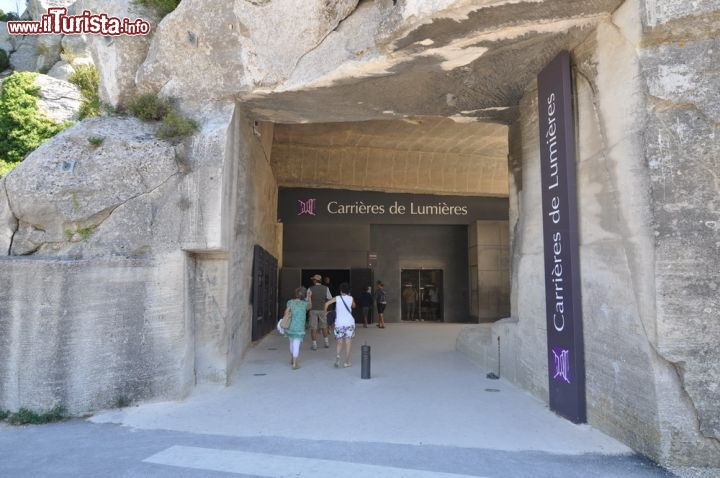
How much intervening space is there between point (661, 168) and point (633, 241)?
2.53ft

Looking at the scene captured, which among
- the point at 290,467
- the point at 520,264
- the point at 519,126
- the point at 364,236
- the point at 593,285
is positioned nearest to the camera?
the point at 290,467

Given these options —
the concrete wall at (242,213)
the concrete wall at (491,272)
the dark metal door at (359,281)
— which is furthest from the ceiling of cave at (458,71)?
the dark metal door at (359,281)

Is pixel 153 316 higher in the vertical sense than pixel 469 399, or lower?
higher

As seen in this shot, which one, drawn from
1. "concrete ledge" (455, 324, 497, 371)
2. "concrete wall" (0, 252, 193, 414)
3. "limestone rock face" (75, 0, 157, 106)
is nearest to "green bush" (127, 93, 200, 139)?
"limestone rock face" (75, 0, 157, 106)

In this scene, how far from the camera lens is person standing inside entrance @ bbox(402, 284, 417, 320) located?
18516mm

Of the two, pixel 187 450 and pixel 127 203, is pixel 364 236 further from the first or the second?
pixel 187 450

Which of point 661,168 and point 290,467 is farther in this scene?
point 661,168

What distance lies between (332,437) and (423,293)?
1371 centimetres

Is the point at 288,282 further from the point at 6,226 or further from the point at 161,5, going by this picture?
the point at 6,226

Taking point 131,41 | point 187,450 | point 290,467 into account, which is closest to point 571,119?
point 290,467

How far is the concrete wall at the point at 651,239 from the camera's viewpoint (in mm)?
4516

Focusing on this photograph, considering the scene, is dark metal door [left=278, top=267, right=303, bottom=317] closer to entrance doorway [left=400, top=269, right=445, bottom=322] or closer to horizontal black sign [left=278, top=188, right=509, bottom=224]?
horizontal black sign [left=278, top=188, right=509, bottom=224]

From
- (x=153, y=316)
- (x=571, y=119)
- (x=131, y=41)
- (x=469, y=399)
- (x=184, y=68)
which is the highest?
(x=131, y=41)

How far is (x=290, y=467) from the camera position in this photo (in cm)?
443
